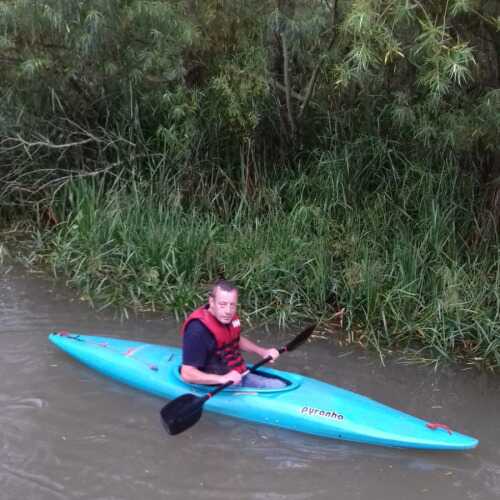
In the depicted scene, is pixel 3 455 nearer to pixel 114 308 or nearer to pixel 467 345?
pixel 114 308

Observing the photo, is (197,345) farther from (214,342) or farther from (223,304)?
(223,304)

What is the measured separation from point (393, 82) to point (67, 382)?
344 centimetres

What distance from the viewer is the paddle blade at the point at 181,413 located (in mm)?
3500

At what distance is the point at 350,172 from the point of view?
6.13m

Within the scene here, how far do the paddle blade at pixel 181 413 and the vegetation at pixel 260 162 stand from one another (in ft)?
5.46

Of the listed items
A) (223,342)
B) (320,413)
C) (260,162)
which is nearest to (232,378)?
(223,342)

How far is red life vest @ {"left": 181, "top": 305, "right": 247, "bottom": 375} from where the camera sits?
3.87 m

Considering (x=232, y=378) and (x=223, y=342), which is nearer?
(x=232, y=378)

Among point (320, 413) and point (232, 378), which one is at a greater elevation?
point (232, 378)

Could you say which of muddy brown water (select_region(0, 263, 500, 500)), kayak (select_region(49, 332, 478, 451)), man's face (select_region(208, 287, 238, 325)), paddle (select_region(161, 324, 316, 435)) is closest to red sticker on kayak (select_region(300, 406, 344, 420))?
kayak (select_region(49, 332, 478, 451))

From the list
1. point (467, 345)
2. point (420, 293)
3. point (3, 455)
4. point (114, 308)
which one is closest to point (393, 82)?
point (420, 293)

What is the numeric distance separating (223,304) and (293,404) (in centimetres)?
71

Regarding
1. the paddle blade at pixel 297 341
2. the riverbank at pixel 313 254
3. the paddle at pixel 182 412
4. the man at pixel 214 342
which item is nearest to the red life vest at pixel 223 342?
the man at pixel 214 342

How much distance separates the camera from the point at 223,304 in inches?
149
